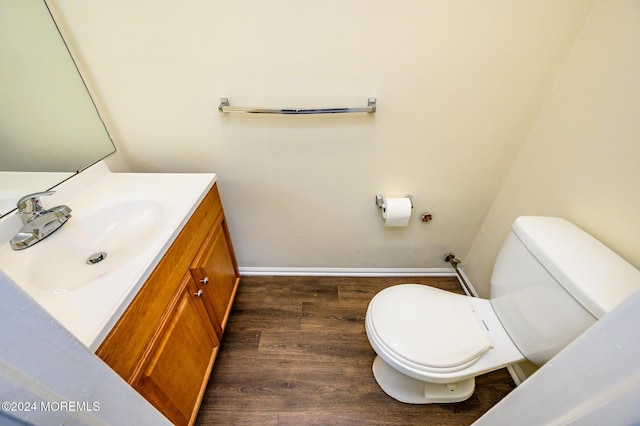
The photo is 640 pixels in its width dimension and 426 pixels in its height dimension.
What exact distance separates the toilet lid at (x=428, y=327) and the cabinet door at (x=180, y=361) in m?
0.72

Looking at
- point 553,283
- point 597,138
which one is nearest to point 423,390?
point 553,283

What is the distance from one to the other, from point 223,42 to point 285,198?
2.43 feet

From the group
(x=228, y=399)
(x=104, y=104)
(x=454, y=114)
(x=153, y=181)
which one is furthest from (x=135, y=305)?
(x=454, y=114)

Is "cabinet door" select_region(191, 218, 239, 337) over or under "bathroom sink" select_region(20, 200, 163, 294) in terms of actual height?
under

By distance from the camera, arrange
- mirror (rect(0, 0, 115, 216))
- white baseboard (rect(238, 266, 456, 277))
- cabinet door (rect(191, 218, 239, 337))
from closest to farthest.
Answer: mirror (rect(0, 0, 115, 216)) → cabinet door (rect(191, 218, 239, 337)) → white baseboard (rect(238, 266, 456, 277))

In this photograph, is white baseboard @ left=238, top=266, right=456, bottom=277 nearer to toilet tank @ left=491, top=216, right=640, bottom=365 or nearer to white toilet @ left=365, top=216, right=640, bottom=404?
white toilet @ left=365, top=216, right=640, bottom=404

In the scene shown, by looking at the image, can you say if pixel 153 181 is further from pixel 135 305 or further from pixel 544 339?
pixel 544 339

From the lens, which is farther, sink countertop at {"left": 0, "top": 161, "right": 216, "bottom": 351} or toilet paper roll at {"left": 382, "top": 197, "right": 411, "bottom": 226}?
toilet paper roll at {"left": 382, "top": 197, "right": 411, "bottom": 226}

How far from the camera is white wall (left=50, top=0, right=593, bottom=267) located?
3.12 feet

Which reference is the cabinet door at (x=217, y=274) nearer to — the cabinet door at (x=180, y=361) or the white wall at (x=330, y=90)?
the cabinet door at (x=180, y=361)

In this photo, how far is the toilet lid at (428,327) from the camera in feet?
3.05

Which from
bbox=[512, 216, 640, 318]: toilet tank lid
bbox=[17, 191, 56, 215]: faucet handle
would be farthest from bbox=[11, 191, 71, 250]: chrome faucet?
bbox=[512, 216, 640, 318]: toilet tank lid

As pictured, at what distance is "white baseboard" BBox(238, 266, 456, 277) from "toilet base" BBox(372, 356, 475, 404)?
0.63m

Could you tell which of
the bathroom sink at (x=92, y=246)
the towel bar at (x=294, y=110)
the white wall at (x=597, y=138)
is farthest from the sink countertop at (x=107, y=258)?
the white wall at (x=597, y=138)
